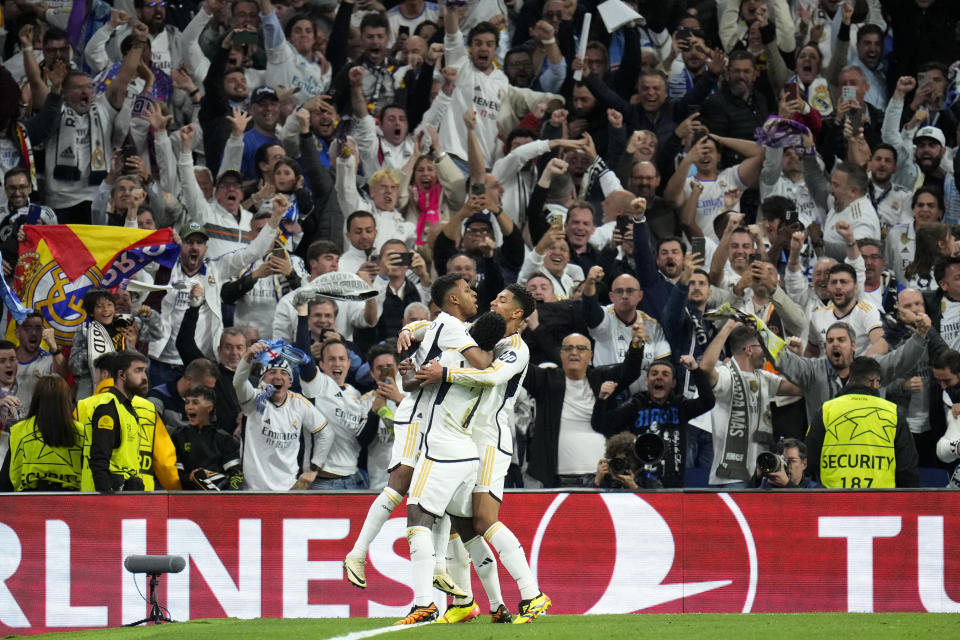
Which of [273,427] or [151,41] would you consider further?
[151,41]

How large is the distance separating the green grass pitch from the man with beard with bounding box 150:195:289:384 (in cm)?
366

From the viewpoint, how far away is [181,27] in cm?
1783

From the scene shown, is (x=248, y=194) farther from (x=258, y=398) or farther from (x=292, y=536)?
(x=292, y=536)

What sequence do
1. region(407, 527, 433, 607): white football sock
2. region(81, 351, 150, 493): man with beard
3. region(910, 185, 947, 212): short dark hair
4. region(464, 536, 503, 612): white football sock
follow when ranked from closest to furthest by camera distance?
region(407, 527, 433, 607): white football sock → region(464, 536, 503, 612): white football sock → region(81, 351, 150, 493): man with beard → region(910, 185, 947, 212): short dark hair

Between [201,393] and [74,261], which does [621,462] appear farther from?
[74,261]

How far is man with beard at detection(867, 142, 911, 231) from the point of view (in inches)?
595

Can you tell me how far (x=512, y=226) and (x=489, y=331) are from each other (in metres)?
5.43

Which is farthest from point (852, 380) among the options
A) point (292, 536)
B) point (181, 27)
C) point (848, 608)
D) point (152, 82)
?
point (181, 27)

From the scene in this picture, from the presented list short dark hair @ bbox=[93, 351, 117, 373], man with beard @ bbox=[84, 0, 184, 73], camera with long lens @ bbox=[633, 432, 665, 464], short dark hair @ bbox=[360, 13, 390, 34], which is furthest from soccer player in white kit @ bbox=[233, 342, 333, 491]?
man with beard @ bbox=[84, 0, 184, 73]

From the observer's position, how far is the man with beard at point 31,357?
495 inches

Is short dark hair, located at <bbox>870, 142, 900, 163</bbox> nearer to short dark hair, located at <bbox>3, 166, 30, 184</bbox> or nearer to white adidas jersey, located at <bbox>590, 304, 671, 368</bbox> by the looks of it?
white adidas jersey, located at <bbox>590, 304, 671, 368</bbox>

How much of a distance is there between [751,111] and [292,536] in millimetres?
8296

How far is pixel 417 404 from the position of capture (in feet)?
29.4

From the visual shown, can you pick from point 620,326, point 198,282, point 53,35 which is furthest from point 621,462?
point 53,35
